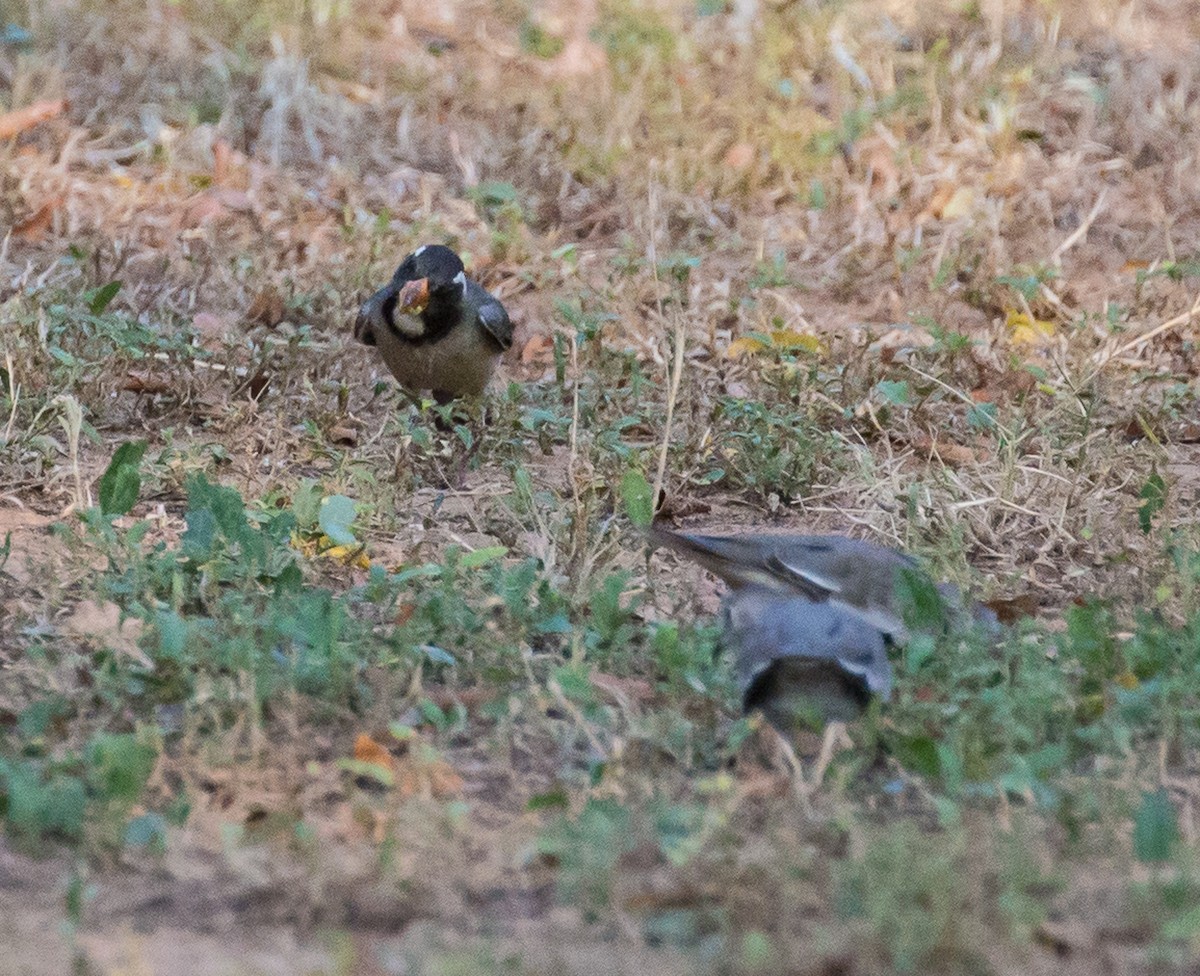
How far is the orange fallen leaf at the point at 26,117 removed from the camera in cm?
870

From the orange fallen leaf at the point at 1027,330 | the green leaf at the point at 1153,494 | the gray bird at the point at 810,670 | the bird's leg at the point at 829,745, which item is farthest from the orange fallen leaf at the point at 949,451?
the bird's leg at the point at 829,745

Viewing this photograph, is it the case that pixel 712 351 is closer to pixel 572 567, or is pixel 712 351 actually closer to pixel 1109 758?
pixel 572 567

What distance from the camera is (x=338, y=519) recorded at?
505 centimetres

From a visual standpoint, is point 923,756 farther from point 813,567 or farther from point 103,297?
point 103,297

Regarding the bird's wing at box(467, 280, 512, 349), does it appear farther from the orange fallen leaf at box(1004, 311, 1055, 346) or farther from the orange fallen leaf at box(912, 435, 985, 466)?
the orange fallen leaf at box(1004, 311, 1055, 346)

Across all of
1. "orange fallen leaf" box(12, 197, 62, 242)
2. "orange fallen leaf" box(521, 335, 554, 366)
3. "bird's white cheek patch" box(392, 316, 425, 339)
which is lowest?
"orange fallen leaf" box(12, 197, 62, 242)

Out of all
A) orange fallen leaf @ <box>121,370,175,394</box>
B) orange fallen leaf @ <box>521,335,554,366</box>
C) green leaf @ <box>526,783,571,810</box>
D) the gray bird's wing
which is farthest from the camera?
orange fallen leaf @ <box>521,335,554,366</box>

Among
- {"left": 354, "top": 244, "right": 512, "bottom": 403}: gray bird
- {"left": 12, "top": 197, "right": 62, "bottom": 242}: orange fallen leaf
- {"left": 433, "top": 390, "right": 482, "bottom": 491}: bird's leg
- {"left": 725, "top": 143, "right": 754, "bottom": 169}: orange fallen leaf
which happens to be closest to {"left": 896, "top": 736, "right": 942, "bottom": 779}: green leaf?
{"left": 433, "top": 390, "right": 482, "bottom": 491}: bird's leg

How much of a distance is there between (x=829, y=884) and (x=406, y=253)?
531 centimetres

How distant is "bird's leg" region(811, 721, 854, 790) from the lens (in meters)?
3.60

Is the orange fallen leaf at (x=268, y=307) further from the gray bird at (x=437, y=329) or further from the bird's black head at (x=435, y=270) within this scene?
the bird's black head at (x=435, y=270)

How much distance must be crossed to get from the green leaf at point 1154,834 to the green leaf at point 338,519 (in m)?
2.46

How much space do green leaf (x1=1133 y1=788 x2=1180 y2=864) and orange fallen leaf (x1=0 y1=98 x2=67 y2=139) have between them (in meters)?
6.97

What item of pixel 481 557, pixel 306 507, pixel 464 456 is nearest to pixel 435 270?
pixel 464 456
